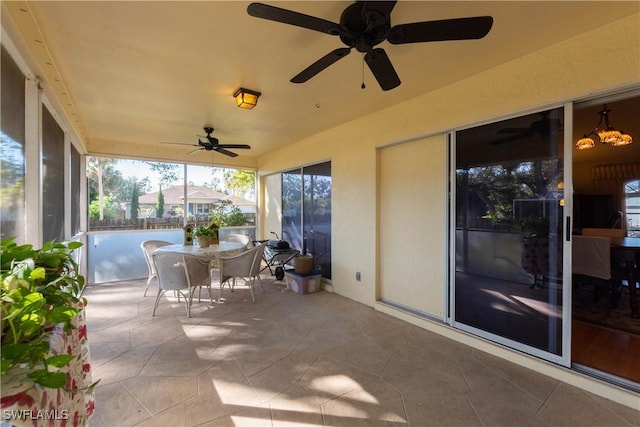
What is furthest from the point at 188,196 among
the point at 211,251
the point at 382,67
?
the point at 382,67

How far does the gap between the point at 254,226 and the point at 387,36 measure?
5816mm

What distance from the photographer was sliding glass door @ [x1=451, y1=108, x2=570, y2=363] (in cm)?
233

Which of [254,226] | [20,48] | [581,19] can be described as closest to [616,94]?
[581,19]

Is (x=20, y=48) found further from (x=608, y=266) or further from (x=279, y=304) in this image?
(x=608, y=266)

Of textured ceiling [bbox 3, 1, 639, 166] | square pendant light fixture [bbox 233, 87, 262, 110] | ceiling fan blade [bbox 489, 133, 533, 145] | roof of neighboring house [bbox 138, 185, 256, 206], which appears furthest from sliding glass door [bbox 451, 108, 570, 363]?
roof of neighboring house [bbox 138, 185, 256, 206]

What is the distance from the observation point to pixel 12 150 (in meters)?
1.85

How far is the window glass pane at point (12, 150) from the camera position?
1.73 m

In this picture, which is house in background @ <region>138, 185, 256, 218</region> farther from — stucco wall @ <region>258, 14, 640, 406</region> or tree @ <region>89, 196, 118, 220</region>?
stucco wall @ <region>258, 14, 640, 406</region>

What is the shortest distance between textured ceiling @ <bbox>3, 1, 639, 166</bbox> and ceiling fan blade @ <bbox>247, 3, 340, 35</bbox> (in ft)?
1.18

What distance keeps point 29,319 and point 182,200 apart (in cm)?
551

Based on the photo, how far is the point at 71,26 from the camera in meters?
2.00

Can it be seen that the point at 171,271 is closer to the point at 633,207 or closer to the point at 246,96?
the point at 246,96

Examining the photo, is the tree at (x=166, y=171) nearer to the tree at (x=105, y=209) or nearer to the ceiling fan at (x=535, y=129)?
the tree at (x=105, y=209)

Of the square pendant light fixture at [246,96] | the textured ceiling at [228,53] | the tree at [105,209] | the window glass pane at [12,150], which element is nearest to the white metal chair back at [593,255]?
the textured ceiling at [228,53]
